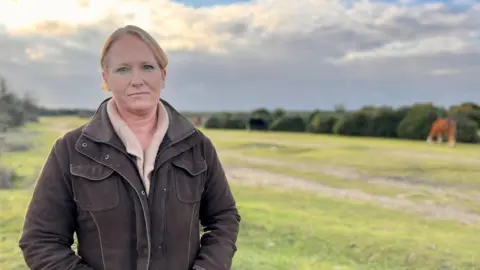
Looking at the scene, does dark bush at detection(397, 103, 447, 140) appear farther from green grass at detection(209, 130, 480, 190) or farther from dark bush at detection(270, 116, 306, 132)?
dark bush at detection(270, 116, 306, 132)

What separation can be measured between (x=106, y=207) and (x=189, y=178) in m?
0.31

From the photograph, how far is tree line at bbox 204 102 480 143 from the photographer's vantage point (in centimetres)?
1617

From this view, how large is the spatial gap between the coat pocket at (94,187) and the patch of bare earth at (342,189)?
4.79 meters

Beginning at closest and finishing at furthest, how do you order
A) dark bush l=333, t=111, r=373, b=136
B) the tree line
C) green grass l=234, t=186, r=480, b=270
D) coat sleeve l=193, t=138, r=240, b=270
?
coat sleeve l=193, t=138, r=240, b=270 < green grass l=234, t=186, r=480, b=270 < the tree line < dark bush l=333, t=111, r=373, b=136

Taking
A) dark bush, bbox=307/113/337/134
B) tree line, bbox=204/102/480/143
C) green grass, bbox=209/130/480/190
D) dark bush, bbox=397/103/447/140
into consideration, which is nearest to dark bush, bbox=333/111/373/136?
tree line, bbox=204/102/480/143

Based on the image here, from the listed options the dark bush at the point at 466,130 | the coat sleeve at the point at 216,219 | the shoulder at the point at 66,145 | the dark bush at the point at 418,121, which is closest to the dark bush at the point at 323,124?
the dark bush at the point at 418,121

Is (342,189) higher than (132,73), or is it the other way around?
(132,73)

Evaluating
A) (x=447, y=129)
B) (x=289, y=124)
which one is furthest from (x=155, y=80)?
(x=289, y=124)

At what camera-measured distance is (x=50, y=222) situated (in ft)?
5.17

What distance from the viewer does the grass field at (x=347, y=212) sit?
4.02m

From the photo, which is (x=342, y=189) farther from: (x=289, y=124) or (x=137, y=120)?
(x=289, y=124)

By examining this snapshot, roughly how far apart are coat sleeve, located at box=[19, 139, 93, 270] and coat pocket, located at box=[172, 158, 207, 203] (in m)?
0.37

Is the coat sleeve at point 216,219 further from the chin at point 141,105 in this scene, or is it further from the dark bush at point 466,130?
the dark bush at point 466,130

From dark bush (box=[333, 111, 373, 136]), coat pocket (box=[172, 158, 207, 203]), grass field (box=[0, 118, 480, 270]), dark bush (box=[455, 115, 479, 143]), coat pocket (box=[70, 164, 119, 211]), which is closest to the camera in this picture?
coat pocket (box=[70, 164, 119, 211])
